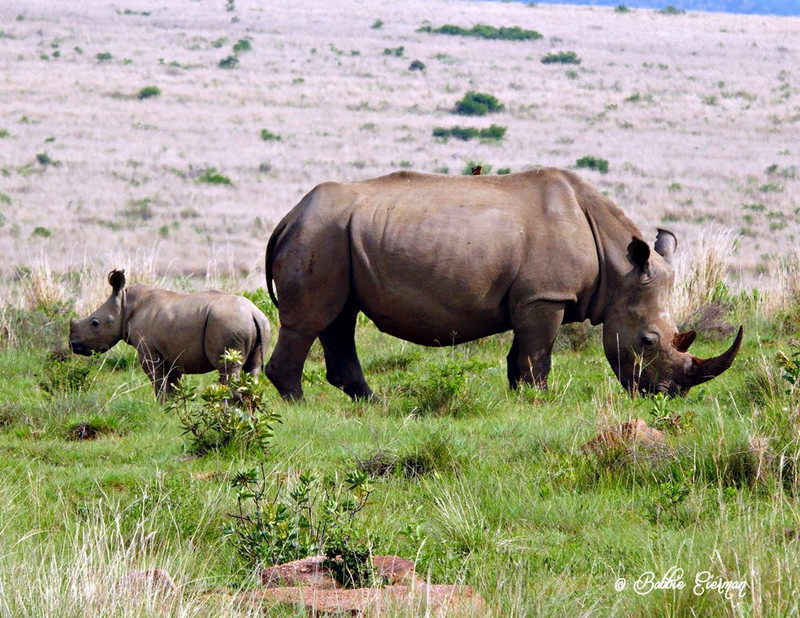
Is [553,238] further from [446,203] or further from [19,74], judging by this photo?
[19,74]

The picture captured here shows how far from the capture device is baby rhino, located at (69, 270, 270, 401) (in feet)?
30.6

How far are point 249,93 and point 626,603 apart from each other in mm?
52727

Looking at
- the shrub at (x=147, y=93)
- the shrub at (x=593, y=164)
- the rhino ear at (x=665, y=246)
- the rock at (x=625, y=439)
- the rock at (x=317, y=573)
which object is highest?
the rhino ear at (x=665, y=246)

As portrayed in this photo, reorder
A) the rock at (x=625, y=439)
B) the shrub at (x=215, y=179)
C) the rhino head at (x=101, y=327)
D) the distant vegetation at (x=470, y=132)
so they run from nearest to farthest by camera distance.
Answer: the rock at (x=625, y=439) → the rhino head at (x=101, y=327) → the shrub at (x=215, y=179) → the distant vegetation at (x=470, y=132)

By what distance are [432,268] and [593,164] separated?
3119 centimetres

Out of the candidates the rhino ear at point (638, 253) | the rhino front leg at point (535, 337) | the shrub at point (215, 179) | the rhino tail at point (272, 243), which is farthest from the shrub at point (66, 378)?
the shrub at point (215, 179)

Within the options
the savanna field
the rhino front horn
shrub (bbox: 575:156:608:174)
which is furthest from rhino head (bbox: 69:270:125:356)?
shrub (bbox: 575:156:608:174)

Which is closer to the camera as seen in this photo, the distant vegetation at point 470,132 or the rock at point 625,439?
the rock at point 625,439

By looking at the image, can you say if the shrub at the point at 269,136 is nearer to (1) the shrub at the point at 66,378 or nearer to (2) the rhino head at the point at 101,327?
(2) the rhino head at the point at 101,327

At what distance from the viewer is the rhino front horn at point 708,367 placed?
333 inches

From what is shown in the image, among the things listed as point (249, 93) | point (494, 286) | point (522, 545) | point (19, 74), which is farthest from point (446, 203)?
point (19, 74)

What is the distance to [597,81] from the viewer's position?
6138cm

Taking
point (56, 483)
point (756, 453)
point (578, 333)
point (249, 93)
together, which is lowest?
point (249, 93)

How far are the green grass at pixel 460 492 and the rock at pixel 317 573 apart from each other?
0.22m
